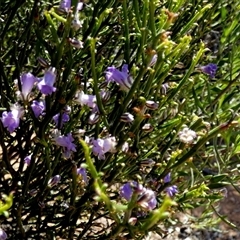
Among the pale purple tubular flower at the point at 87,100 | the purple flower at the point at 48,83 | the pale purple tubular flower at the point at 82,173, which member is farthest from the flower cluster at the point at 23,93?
the pale purple tubular flower at the point at 82,173

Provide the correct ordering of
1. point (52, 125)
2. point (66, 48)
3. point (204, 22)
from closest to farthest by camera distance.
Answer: point (66, 48), point (52, 125), point (204, 22)

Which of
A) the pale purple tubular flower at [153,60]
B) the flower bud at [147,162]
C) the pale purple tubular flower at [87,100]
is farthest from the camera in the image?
the flower bud at [147,162]

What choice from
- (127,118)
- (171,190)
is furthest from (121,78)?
(171,190)

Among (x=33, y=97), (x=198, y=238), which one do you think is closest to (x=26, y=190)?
(x=33, y=97)

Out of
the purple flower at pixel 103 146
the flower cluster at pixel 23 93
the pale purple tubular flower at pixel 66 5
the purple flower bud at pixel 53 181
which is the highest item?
the pale purple tubular flower at pixel 66 5

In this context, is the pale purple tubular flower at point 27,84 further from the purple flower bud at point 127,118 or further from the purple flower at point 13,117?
the purple flower bud at point 127,118

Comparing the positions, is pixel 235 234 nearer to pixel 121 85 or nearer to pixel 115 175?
pixel 115 175

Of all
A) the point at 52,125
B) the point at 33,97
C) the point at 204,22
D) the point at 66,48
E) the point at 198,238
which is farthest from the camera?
the point at 198,238
